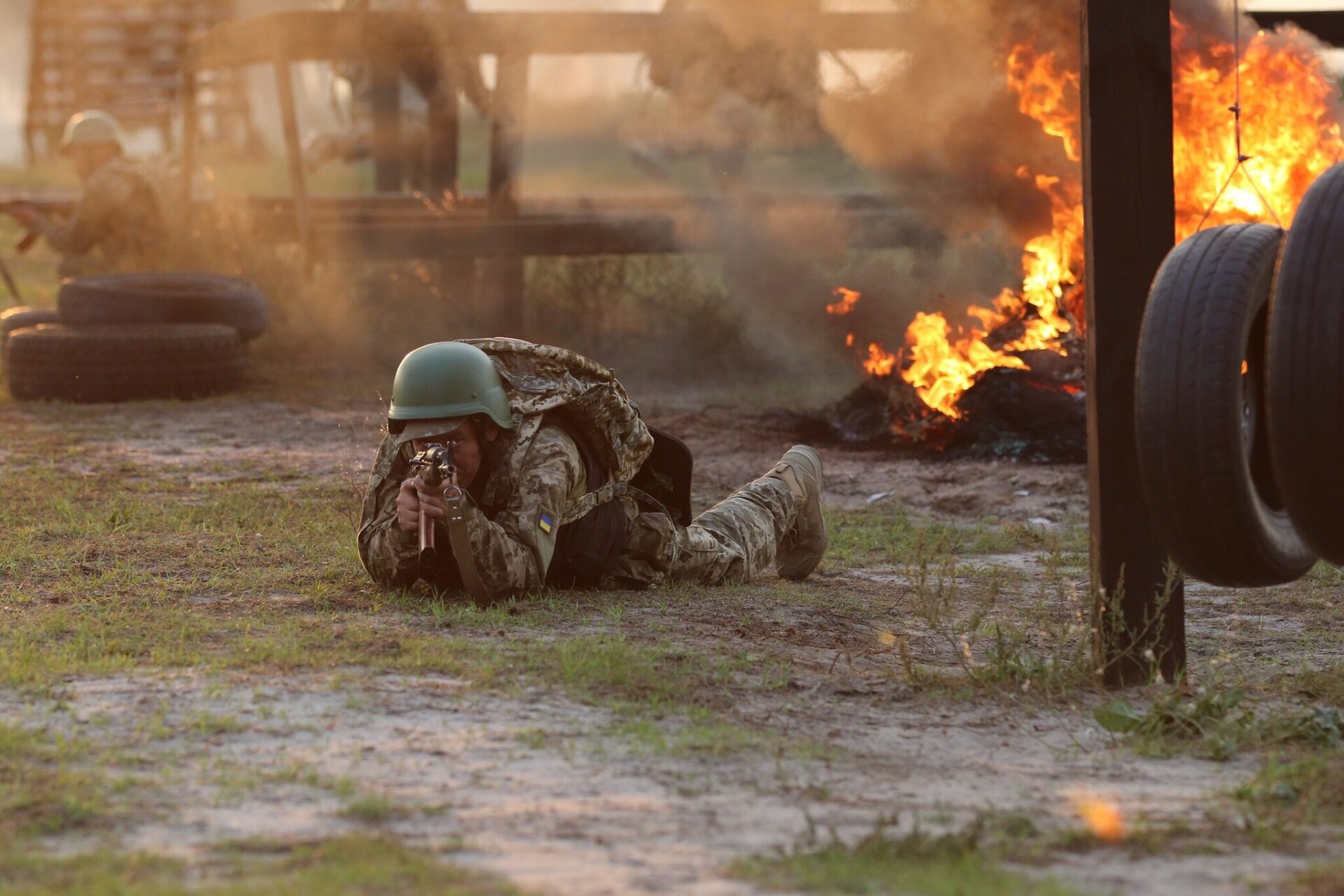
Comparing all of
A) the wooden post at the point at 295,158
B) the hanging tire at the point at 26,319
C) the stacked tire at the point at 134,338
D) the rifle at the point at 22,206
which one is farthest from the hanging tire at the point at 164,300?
the rifle at the point at 22,206

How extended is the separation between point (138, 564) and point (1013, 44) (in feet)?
22.5

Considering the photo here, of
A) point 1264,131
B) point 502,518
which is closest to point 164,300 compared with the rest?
point 1264,131

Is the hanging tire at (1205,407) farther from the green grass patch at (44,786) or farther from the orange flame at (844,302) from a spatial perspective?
the orange flame at (844,302)

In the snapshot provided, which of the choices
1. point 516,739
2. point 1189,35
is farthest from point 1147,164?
point 1189,35

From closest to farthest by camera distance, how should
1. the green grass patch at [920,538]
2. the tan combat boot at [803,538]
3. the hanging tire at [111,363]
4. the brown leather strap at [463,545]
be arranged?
1. the brown leather strap at [463,545]
2. the tan combat boot at [803,538]
3. the green grass patch at [920,538]
4. the hanging tire at [111,363]

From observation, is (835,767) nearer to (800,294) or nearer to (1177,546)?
(1177,546)

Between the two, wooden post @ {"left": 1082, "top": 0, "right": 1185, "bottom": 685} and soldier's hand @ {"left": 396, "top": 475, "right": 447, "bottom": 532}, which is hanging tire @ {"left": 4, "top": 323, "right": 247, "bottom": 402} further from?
wooden post @ {"left": 1082, "top": 0, "right": 1185, "bottom": 685}

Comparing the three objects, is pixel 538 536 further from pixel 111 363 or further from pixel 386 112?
pixel 386 112

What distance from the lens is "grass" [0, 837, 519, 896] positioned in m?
3.21

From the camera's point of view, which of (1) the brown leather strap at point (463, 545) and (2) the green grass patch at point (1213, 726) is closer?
(2) the green grass patch at point (1213, 726)

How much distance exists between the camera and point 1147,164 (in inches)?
192

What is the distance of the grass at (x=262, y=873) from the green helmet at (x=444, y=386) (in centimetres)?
235

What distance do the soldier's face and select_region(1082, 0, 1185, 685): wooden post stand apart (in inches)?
79.8

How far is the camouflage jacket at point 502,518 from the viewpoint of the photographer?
5629 millimetres
